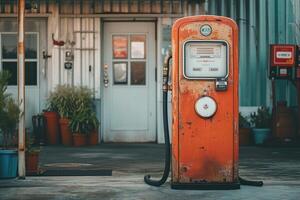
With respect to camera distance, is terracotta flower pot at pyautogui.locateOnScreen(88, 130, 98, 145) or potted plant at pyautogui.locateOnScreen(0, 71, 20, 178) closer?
potted plant at pyautogui.locateOnScreen(0, 71, 20, 178)

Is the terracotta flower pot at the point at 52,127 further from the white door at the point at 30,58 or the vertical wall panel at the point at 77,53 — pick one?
the vertical wall panel at the point at 77,53

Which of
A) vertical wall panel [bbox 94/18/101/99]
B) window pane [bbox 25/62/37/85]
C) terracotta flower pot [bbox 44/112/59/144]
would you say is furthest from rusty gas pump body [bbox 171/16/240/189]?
window pane [bbox 25/62/37/85]

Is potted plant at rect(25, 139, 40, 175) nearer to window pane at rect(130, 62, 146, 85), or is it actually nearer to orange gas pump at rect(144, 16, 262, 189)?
orange gas pump at rect(144, 16, 262, 189)

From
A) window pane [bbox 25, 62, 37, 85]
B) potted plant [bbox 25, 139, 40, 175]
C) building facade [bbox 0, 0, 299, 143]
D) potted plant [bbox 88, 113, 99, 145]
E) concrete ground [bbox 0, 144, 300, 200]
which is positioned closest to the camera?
concrete ground [bbox 0, 144, 300, 200]

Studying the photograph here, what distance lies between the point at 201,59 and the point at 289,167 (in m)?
3.37

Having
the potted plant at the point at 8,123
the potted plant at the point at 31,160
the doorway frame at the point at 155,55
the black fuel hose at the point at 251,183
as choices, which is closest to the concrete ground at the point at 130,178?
the black fuel hose at the point at 251,183

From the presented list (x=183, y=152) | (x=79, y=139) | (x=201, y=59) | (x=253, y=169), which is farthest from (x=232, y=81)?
(x=79, y=139)

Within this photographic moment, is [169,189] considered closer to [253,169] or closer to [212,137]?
[212,137]

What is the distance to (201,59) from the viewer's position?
8.88 m

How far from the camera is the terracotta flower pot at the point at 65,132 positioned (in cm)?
1529

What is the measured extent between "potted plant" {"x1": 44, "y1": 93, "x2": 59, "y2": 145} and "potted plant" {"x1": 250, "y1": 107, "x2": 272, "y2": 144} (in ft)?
14.4

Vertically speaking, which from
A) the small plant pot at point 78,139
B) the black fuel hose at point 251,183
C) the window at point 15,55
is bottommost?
the black fuel hose at point 251,183

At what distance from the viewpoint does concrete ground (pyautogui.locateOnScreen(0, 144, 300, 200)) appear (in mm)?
8477

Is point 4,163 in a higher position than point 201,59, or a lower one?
lower
